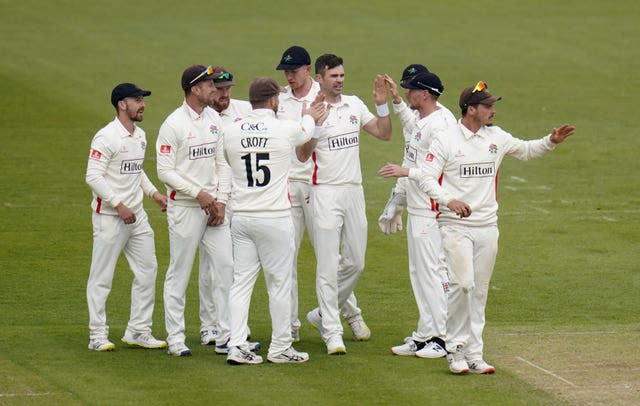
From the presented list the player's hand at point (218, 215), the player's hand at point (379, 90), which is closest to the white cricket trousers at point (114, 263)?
the player's hand at point (218, 215)

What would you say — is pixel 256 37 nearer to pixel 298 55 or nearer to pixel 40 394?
pixel 298 55

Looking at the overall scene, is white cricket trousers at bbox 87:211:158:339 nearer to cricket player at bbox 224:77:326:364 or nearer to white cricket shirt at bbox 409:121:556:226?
cricket player at bbox 224:77:326:364

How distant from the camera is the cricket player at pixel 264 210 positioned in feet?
41.0

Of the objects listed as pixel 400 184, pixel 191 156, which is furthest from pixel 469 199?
pixel 191 156

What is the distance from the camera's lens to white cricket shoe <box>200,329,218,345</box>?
13.6m

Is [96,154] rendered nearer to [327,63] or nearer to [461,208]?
[327,63]

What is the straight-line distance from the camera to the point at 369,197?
2103cm

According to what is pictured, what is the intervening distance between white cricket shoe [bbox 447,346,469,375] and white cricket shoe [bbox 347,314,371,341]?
5.43 feet

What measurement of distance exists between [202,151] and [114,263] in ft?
4.56

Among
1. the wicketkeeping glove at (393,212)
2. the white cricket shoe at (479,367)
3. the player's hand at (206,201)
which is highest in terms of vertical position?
the player's hand at (206,201)

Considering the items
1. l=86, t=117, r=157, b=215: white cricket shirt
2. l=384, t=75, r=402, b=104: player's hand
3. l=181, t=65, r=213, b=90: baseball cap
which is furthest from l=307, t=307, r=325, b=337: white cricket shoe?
l=181, t=65, r=213, b=90: baseball cap

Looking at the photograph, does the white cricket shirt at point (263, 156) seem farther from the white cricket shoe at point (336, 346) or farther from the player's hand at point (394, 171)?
the white cricket shoe at point (336, 346)

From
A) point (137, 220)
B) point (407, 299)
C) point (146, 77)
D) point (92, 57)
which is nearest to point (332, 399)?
point (137, 220)

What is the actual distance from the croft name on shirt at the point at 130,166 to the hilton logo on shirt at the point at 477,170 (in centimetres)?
321
